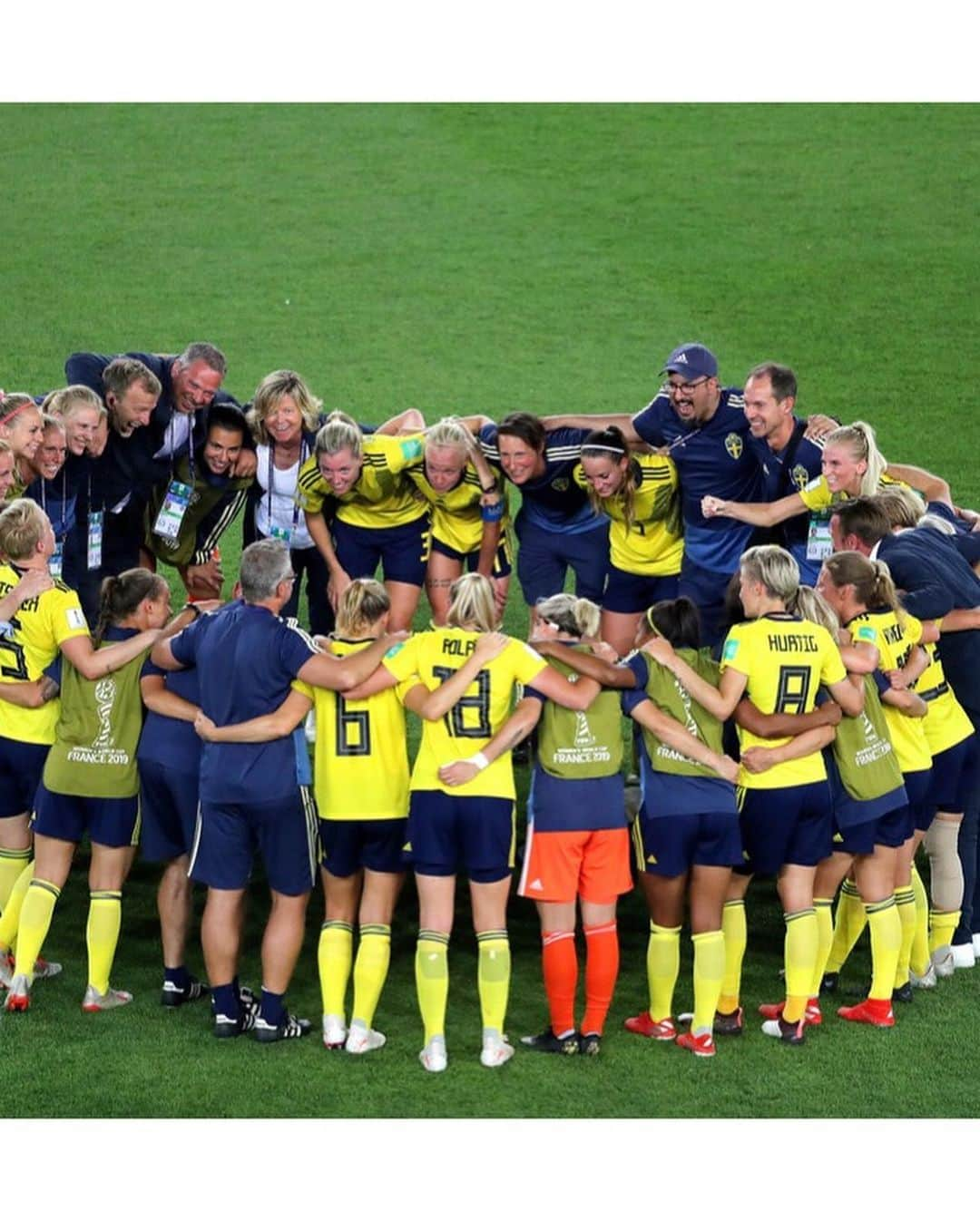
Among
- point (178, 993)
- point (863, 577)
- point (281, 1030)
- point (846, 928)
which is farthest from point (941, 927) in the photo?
point (178, 993)

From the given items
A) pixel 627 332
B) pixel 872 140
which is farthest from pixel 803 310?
pixel 872 140

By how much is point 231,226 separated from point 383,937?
36.9ft

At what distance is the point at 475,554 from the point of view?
27.8 ft

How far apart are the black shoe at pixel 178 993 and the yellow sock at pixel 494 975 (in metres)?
1.09

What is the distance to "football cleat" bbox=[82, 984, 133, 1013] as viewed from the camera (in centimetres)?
624

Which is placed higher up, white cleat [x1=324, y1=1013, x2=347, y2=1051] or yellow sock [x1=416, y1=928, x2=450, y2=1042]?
yellow sock [x1=416, y1=928, x2=450, y2=1042]

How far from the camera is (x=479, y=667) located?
5.89 metres

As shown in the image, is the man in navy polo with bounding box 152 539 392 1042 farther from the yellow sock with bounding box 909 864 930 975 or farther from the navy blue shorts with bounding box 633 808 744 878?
the yellow sock with bounding box 909 864 930 975

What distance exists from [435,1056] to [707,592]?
285 centimetres

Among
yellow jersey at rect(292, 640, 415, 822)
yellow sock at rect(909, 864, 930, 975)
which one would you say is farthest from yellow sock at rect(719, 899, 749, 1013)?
yellow jersey at rect(292, 640, 415, 822)

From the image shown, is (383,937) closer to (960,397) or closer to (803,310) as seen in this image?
(960,397)

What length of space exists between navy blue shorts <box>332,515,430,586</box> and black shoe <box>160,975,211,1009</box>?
2.56m

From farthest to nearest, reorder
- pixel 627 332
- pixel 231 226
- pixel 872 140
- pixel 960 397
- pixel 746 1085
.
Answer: pixel 872 140 → pixel 231 226 → pixel 627 332 → pixel 960 397 → pixel 746 1085

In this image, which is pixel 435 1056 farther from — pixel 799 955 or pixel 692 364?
pixel 692 364
